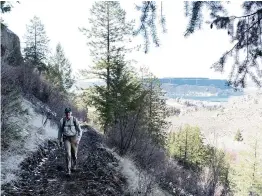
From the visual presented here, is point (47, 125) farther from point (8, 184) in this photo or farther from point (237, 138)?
point (237, 138)

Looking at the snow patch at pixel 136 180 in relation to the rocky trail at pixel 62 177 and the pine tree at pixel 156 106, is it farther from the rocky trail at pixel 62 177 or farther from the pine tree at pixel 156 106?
the pine tree at pixel 156 106

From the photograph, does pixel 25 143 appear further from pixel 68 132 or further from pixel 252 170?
pixel 252 170

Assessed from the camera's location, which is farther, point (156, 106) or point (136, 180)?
point (156, 106)

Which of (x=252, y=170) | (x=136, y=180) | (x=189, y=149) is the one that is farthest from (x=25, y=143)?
(x=189, y=149)

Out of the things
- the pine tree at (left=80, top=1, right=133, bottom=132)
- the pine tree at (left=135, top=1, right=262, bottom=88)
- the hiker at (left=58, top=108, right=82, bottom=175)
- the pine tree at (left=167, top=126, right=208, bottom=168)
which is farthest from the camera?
the pine tree at (left=167, top=126, right=208, bottom=168)

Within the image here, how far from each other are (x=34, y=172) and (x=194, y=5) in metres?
6.87

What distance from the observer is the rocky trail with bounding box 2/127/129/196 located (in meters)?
8.00

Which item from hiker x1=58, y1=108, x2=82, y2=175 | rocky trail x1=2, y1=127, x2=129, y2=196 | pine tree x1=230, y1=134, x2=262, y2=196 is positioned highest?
hiker x1=58, y1=108, x2=82, y2=175

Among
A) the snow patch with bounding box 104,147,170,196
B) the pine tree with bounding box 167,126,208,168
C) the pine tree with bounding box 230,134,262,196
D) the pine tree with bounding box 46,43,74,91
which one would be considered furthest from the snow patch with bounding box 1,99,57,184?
the pine tree with bounding box 167,126,208,168

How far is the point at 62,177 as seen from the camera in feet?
29.8

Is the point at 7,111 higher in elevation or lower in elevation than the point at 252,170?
higher

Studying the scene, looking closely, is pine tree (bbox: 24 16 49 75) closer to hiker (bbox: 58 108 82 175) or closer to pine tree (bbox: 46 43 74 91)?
pine tree (bbox: 46 43 74 91)

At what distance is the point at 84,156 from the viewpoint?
38.2 ft

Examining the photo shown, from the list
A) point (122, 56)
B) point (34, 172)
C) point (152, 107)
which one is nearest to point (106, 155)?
point (34, 172)
